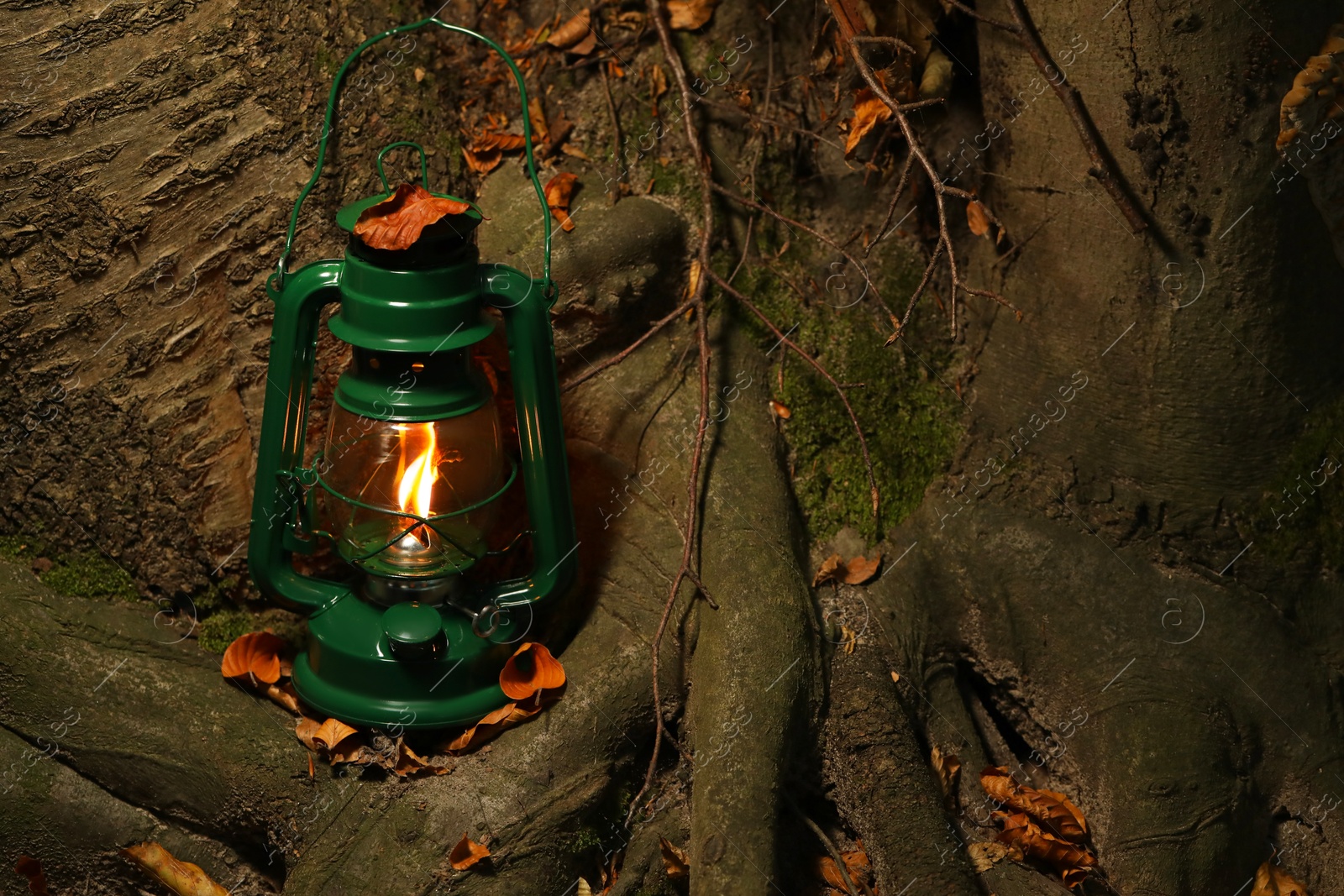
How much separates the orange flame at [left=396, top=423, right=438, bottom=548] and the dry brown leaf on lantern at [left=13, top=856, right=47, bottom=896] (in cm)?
127

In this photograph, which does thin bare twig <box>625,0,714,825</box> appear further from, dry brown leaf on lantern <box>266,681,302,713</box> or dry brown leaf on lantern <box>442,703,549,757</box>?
dry brown leaf on lantern <box>266,681,302,713</box>

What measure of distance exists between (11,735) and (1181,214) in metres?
3.08

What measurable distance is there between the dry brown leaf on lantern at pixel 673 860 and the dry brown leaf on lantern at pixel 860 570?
81 cm

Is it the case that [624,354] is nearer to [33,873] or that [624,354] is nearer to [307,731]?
[307,731]

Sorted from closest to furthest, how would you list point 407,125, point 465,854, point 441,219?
point 441,219 → point 465,854 → point 407,125

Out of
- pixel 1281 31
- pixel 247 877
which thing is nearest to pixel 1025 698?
pixel 1281 31

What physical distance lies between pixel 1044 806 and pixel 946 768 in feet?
0.87

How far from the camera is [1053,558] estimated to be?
312cm

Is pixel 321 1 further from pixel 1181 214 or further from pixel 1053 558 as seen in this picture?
pixel 1053 558

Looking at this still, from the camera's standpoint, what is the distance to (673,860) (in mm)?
2854

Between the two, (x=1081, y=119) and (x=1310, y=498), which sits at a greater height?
(x=1081, y=119)

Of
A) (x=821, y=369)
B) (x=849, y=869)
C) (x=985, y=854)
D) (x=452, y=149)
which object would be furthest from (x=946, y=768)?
(x=452, y=149)

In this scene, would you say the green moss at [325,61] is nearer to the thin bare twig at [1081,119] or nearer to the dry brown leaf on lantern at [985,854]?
the thin bare twig at [1081,119]

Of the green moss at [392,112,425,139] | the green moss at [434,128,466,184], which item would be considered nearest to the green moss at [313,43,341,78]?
the green moss at [392,112,425,139]
